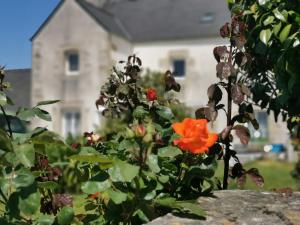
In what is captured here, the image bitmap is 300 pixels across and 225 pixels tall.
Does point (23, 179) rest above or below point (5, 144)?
below

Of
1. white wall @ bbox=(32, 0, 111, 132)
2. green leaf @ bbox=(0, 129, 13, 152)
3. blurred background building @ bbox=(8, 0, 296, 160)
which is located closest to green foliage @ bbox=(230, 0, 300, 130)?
green leaf @ bbox=(0, 129, 13, 152)

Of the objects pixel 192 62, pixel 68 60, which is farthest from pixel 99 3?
pixel 192 62

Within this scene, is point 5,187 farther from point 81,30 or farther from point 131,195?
point 81,30

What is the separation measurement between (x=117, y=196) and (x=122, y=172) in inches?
4.6

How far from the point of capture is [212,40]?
28.2m

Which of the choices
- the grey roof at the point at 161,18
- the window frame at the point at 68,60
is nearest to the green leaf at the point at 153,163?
the grey roof at the point at 161,18

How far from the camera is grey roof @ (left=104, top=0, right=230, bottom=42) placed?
2884 cm

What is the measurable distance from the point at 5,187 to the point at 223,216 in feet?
2.98

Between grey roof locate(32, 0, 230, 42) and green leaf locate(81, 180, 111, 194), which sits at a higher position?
grey roof locate(32, 0, 230, 42)

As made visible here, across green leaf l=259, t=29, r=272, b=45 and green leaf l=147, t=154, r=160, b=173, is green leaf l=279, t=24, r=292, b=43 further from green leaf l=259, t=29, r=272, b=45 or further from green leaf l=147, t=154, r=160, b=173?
green leaf l=147, t=154, r=160, b=173

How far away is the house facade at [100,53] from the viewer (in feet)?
91.6

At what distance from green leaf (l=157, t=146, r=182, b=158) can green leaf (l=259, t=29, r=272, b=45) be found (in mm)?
1246

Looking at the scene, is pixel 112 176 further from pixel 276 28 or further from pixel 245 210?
pixel 276 28

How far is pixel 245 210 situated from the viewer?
255 centimetres
